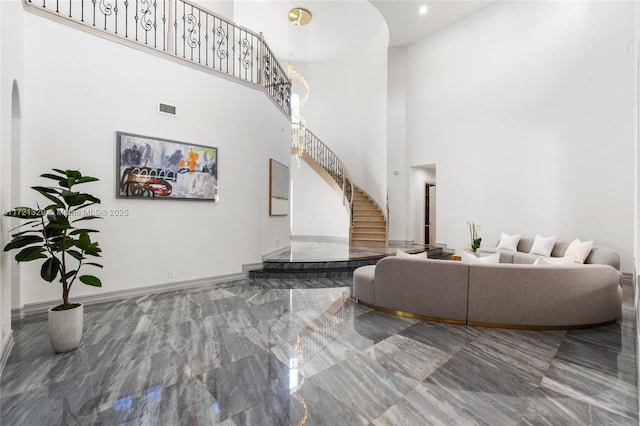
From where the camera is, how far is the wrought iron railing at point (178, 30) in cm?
434

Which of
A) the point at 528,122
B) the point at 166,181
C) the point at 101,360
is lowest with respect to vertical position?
the point at 101,360

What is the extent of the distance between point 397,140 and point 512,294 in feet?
23.2

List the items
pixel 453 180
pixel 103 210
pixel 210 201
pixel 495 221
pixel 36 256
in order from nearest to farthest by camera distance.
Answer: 1. pixel 36 256
2. pixel 103 210
3. pixel 210 201
4. pixel 495 221
5. pixel 453 180

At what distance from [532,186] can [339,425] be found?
7.33 m

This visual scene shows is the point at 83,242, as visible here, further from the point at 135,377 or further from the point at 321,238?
the point at 321,238

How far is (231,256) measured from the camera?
5.38 metres

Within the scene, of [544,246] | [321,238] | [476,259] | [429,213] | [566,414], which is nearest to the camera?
[566,414]

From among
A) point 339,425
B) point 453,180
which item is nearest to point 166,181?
point 339,425

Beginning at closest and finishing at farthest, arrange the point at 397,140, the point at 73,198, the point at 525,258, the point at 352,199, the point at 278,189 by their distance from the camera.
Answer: the point at 73,198 < the point at 525,258 < the point at 278,189 < the point at 352,199 < the point at 397,140

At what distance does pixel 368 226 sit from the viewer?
9406 mm

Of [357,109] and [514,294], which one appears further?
[357,109]

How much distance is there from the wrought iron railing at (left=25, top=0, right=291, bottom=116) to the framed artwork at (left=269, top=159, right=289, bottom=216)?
1514 mm

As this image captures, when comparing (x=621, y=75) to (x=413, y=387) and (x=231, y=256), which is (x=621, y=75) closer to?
(x=413, y=387)

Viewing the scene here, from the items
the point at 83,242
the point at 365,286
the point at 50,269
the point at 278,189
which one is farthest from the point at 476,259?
the point at 50,269
